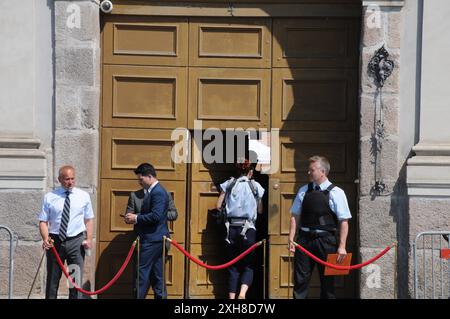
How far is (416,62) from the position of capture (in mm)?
14852

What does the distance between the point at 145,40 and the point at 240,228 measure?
2678 millimetres

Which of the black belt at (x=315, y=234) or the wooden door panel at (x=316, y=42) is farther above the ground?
the wooden door panel at (x=316, y=42)

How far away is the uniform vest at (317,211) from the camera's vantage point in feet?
45.4

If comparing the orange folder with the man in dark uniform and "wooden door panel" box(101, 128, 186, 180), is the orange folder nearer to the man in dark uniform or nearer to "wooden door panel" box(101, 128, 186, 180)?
the man in dark uniform

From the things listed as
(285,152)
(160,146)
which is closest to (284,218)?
(285,152)

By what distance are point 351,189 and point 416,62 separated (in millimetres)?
1803

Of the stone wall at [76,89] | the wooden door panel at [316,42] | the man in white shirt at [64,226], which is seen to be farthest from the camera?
the wooden door panel at [316,42]

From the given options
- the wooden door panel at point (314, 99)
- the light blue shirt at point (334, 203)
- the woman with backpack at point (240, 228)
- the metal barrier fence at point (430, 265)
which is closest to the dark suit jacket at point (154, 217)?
the woman with backpack at point (240, 228)

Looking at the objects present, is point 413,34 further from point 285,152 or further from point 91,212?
point 91,212

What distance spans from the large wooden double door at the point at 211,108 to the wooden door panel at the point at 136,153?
0.01 m

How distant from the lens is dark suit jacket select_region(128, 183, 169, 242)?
570 inches

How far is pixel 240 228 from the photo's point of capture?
15039mm

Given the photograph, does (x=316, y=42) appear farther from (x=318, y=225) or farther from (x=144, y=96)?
(x=318, y=225)

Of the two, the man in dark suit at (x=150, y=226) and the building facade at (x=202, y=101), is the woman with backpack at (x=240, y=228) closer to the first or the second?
the building facade at (x=202, y=101)
